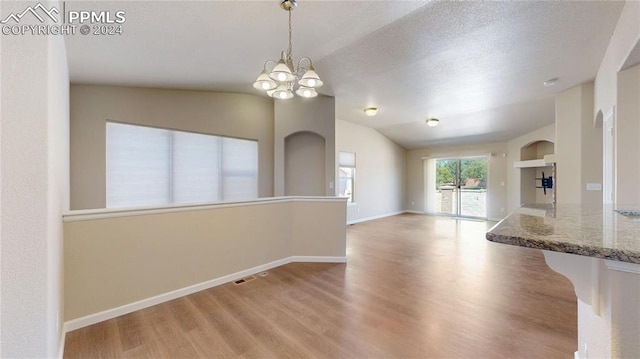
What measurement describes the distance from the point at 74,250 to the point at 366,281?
2889 millimetres

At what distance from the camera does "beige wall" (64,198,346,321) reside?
7.18 feet

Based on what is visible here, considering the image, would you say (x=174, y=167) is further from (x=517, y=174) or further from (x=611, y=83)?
(x=517, y=174)

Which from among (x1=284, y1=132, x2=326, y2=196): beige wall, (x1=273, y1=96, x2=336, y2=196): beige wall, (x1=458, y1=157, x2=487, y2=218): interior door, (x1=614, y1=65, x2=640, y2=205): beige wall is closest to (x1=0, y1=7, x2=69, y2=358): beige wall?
(x1=273, y1=96, x2=336, y2=196): beige wall

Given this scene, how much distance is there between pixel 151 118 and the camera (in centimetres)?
365

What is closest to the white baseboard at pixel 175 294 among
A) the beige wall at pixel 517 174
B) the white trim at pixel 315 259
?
the white trim at pixel 315 259

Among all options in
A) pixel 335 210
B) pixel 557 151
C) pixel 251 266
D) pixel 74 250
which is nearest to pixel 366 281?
pixel 335 210

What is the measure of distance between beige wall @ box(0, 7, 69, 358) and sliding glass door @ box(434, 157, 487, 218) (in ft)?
30.9

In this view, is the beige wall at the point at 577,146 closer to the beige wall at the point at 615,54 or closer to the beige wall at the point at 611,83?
the beige wall at the point at 615,54

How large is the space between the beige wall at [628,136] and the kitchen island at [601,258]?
253 cm

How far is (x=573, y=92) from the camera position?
4234 millimetres

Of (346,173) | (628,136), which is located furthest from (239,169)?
(628,136)

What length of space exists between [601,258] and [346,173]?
21.3ft

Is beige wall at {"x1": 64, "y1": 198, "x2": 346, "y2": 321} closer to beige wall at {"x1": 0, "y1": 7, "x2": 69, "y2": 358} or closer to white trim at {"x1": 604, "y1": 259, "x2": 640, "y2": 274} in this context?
beige wall at {"x1": 0, "y1": 7, "x2": 69, "y2": 358}

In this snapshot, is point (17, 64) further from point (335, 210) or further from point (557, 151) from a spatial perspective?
point (557, 151)
